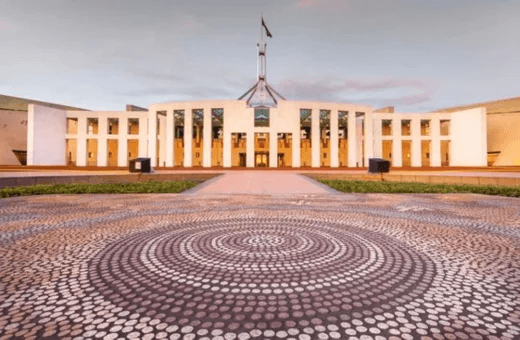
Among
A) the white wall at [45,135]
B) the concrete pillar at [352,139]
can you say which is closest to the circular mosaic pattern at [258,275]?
the concrete pillar at [352,139]

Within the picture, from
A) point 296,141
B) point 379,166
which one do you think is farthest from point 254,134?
point 379,166

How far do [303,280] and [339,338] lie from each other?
3.26 ft

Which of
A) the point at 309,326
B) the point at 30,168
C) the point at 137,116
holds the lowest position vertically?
the point at 309,326

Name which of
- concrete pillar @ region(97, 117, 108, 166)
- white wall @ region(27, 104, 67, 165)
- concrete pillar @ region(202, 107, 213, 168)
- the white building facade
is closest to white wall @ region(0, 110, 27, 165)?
white wall @ region(27, 104, 67, 165)

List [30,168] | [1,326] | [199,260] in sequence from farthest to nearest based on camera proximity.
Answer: [30,168]
[199,260]
[1,326]

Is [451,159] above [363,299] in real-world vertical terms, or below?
above

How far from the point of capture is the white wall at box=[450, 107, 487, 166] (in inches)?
1682

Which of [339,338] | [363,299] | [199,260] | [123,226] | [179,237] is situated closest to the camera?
[339,338]

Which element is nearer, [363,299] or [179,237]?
[363,299]

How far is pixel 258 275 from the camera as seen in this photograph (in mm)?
3053

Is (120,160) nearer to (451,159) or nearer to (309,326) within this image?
(309,326)

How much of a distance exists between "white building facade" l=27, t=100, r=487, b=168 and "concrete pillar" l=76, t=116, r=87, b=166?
156 millimetres

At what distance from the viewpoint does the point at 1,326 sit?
2.07 m

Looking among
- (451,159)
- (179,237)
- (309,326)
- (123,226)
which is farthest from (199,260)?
(451,159)
